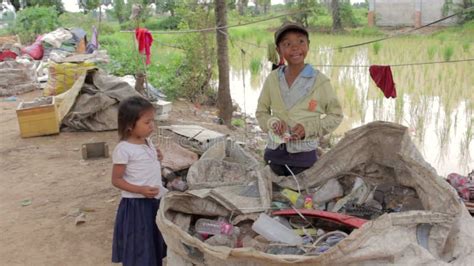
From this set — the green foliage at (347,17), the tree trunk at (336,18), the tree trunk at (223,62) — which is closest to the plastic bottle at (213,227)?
the tree trunk at (223,62)

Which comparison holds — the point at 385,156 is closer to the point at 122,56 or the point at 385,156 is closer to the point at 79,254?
the point at 79,254

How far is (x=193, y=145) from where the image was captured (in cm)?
383

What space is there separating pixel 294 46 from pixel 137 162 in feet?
2.89

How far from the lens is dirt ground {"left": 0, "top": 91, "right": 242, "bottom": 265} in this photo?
291 centimetres

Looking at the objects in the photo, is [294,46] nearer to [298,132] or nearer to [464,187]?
[298,132]

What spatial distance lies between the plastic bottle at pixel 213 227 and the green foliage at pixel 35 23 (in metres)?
14.6

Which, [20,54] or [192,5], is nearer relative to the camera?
[192,5]

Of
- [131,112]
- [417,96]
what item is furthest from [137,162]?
[417,96]

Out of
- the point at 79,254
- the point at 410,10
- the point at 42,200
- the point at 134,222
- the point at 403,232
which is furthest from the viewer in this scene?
the point at 410,10

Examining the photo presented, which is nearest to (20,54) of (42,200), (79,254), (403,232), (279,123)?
(42,200)

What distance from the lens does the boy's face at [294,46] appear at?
235 centimetres

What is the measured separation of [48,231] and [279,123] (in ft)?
5.59

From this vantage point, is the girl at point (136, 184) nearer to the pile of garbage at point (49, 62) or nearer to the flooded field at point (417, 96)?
the flooded field at point (417, 96)

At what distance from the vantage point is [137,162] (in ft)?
7.26
